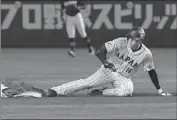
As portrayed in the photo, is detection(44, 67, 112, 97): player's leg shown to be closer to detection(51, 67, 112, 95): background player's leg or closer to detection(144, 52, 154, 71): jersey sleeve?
detection(51, 67, 112, 95): background player's leg

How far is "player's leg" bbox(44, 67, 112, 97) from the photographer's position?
12.3 m

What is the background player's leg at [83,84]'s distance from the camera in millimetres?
12352

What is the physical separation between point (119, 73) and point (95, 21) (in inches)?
537

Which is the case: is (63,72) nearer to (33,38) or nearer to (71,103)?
(71,103)

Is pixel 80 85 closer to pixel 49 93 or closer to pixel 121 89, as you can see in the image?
pixel 49 93

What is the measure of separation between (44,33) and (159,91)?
46.5 ft

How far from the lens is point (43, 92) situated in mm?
12250

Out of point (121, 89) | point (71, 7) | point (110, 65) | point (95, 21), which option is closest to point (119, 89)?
point (121, 89)

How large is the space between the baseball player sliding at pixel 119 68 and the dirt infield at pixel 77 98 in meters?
0.27

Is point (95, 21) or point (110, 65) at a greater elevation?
point (95, 21)

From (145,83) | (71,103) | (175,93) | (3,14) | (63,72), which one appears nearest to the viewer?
(71,103)

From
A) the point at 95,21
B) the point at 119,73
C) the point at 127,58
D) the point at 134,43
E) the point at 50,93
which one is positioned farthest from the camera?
the point at 95,21

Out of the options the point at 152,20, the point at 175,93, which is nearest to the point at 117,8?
the point at 152,20

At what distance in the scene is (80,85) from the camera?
488 inches
